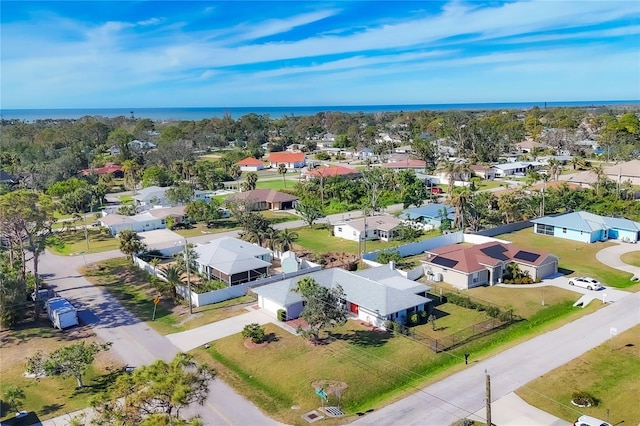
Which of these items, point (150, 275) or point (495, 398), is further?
point (150, 275)

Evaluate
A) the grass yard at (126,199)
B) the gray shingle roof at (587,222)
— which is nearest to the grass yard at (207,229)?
the grass yard at (126,199)

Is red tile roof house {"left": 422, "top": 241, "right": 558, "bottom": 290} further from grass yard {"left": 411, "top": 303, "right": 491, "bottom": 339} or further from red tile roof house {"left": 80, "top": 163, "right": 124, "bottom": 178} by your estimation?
red tile roof house {"left": 80, "top": 163, "right": 124, "bottom": 178}

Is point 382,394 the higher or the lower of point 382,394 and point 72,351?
the lower

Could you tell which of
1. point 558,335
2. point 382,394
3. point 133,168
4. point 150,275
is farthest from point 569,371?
point 133,168

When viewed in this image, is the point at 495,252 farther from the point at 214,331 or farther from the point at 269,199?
the point at 269,199

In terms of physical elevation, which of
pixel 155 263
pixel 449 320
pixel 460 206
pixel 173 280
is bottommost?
pixel 449 320

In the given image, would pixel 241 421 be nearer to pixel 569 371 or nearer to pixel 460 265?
pixel 569 371

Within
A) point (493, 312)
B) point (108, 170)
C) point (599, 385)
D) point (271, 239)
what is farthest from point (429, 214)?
point (108, 170)
